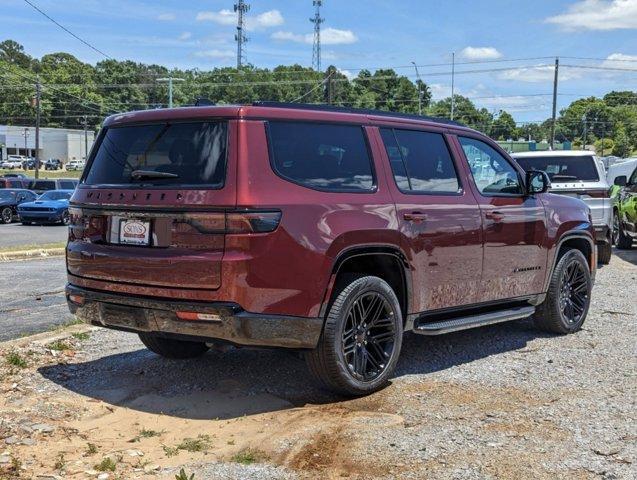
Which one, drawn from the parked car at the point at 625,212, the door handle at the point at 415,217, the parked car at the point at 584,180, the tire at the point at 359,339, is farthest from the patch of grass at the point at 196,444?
the parked car at the point at 625,212

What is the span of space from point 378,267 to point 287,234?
3.63ft

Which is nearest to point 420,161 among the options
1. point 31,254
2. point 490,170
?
point 490,170

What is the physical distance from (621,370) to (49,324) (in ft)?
18.9

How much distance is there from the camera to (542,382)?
554 cm

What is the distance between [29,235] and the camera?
23562 millimetres

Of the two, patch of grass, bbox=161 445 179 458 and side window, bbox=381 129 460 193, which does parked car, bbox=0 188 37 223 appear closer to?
side window, bbox=381 129 460 193

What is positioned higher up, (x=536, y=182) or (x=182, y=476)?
(x=536, y=182)

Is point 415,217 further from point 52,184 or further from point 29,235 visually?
point 52,184

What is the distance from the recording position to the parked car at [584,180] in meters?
12.4

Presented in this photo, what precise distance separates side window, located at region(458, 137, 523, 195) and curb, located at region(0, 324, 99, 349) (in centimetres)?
413

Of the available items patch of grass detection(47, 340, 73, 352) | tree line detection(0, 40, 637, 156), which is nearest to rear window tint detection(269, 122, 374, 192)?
patch of grass detection(47, 340, 73, 352)

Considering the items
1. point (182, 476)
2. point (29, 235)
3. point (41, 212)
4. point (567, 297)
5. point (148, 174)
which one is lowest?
point (29, 235)

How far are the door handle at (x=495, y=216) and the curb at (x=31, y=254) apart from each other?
36.8ft

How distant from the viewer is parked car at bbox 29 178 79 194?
36469 millimetres
